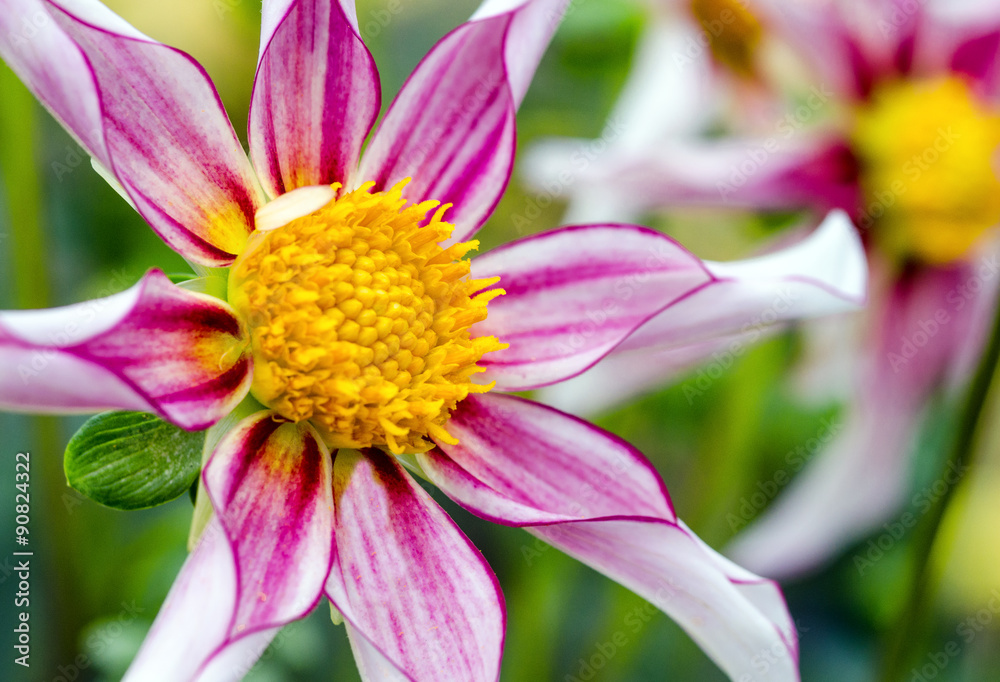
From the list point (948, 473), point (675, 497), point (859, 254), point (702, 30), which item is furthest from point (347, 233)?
point (675, 497)

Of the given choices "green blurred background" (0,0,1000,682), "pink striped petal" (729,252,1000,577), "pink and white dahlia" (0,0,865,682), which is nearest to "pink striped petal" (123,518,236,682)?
"pink and white dahlia" (0,0,865,682)

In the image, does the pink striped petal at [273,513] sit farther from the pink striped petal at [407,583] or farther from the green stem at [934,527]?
the green stem at [934,527]

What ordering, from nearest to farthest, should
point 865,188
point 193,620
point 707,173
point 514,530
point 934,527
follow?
point 193,620 < point 934,527 < point 707,173 < point 865,188 < point 514,530

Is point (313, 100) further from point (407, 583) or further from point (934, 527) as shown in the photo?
point (934, 527)

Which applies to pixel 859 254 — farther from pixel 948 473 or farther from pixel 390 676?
pixel 390 676

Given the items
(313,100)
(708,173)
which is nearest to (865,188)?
(708,173)
